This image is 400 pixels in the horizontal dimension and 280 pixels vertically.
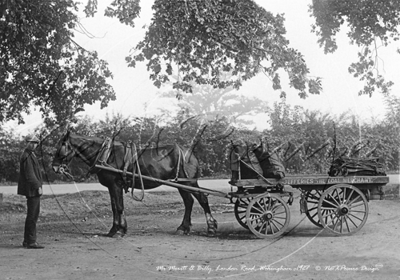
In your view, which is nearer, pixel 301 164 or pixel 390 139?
pixel 301 164

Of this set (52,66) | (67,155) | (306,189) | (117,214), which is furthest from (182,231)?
(52,66)

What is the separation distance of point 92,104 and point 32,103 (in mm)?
1854

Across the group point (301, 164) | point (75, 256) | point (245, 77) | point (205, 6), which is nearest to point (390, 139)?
point (301, 164)

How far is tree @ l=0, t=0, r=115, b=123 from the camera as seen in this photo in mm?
11484

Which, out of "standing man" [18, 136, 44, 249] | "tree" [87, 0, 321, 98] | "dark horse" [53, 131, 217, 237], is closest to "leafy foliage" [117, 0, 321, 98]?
"tree" [87, 0, 321, 98]

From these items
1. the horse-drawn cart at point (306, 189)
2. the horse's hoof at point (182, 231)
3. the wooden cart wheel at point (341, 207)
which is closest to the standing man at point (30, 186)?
the horse-drawn cart at point (306, 189)

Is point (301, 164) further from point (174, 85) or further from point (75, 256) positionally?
point (75, 256)

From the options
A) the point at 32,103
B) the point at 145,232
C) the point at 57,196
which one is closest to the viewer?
the point at 145,232

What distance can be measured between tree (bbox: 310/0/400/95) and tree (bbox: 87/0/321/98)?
319 cm

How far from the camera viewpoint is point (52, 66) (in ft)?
38.8

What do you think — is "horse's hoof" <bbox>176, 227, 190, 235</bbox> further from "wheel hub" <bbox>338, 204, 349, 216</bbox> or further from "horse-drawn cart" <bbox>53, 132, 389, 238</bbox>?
"wheel hub" <bbox>338, 204, 349, 216</bbox>

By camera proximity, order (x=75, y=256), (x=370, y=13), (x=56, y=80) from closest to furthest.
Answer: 1. (x=75, y=256)
2. (x=56, y=80)
3. (x=370, y=13)

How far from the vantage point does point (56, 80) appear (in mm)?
11469

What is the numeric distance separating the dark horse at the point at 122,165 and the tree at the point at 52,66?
2607 mm
